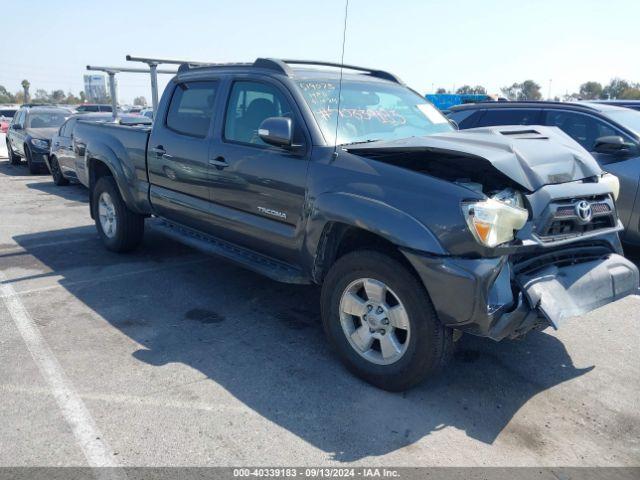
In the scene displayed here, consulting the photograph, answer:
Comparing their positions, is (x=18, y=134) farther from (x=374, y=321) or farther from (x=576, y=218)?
(x=576, y=218)

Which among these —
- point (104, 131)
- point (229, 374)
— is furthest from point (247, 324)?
point (104, 131)

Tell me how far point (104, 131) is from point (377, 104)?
11.1ft

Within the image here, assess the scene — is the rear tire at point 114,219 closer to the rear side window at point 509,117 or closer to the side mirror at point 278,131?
the side mirror at point 278,131

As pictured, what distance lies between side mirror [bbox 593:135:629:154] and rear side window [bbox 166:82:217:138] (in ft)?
13.9

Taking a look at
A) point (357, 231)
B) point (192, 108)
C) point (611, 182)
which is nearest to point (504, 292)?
point (357, 231)

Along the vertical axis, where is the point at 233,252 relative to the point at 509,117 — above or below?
below

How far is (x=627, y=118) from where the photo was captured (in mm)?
6523

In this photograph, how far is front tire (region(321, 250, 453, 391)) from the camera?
3.21 metres

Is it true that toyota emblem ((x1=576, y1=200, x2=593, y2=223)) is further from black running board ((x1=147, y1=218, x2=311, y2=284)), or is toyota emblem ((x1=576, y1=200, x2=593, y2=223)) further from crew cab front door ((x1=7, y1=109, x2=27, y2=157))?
crew cab front door ((x1=7, y1=109, x2=27, y2=157))

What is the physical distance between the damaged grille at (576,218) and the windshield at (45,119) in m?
14.5

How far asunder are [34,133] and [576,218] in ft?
46.2

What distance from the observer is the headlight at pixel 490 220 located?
118 inches

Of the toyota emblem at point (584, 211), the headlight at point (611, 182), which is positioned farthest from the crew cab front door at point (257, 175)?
the headlight at point (611, 182)

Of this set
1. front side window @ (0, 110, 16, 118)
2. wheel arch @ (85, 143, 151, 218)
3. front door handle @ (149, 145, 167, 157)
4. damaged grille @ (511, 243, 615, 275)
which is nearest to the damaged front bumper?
damaged grille @ (511, 243, 615, 275)
